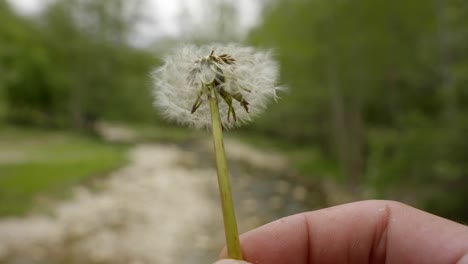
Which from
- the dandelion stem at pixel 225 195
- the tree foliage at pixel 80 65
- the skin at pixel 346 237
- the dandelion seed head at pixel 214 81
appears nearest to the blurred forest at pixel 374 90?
the dandelion seed head at pixel 214 81

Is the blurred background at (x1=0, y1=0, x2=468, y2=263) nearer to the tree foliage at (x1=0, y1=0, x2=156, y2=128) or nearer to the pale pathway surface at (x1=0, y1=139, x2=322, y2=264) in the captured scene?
the pale pathway surface at (x1=0, y1=139, x2=322, y2=264)

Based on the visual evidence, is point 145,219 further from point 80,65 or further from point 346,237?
point 80,65

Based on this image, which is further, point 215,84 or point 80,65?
point 80,65

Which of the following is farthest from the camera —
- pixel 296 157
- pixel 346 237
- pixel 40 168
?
pixel 296 157

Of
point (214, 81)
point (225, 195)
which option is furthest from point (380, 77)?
point (225, 195)

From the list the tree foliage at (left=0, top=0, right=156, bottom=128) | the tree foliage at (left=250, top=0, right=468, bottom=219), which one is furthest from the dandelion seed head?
the tree foliage at (left=0, top=0, right=156, bottom=128)

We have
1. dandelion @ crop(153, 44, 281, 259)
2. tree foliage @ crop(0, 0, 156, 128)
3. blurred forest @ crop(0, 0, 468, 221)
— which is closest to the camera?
dandelion @ crop(153, 44, 281, 259)
